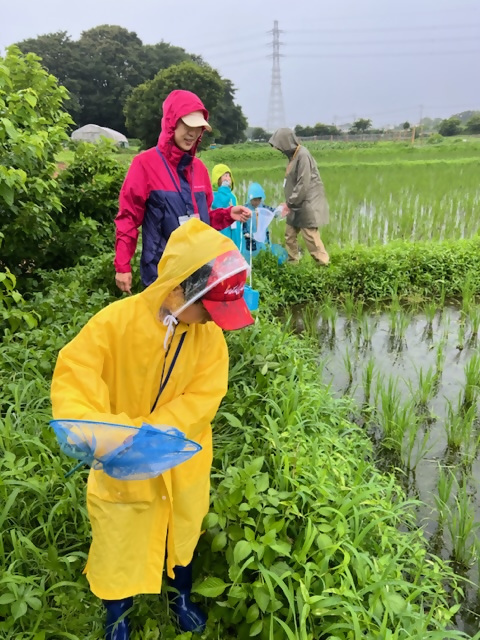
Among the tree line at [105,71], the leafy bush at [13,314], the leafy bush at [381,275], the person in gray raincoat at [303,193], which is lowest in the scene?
the leafy bush at [381,275]

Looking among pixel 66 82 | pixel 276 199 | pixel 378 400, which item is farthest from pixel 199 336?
pixel 66 82

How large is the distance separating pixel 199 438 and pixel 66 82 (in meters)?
40.4

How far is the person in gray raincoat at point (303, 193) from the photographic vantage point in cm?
440

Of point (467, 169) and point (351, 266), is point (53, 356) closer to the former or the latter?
point (351, 266)

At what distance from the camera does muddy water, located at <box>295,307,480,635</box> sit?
205 centimetres

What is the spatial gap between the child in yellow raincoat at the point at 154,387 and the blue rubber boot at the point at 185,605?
165mm

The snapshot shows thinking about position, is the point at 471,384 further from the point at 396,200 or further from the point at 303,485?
the point at 396,200

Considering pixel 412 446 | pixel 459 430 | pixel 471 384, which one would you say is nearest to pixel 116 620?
pixel 412 446

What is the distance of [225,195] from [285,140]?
37.5 inches

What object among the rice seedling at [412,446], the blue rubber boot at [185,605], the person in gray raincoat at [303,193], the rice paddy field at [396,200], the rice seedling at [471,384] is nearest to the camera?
the blue rubber boot at [185,605]

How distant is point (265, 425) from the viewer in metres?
1.95

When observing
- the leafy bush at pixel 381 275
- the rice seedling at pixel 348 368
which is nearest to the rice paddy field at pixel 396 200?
the leafy bush at pixel 381 275

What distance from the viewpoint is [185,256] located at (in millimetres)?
1115

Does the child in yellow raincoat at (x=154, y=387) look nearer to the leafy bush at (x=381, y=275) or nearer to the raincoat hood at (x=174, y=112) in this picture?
the raincoat hood at (x=174, y=112)
